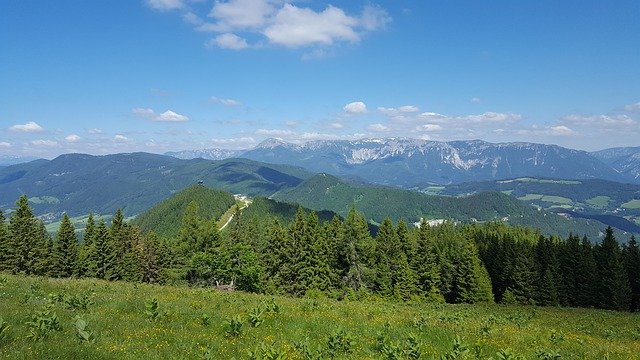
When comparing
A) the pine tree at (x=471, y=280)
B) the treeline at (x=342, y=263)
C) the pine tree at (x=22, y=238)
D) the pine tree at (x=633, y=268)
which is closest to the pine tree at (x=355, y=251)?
the treeline at (x=342, y=263)

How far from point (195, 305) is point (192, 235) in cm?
4838

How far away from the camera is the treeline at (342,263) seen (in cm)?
6400

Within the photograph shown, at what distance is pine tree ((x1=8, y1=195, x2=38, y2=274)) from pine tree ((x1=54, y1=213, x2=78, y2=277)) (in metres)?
3.61

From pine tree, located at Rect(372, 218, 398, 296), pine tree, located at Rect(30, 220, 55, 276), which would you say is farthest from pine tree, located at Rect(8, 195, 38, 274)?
pine tree, located at Rect(372, 218, 398, 296)

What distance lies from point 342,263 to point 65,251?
48683mm

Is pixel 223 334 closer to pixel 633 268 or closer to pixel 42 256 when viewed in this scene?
pixel 42 256

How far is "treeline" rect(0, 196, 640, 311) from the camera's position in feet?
210

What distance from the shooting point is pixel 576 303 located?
69.0 m

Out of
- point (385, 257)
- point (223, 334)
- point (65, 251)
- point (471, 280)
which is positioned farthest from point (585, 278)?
point (65, 251)

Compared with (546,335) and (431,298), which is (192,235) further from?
(546,335)

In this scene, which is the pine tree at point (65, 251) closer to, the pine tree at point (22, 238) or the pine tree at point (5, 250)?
the pine tree at point (22, 238)

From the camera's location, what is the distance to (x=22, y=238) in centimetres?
6481

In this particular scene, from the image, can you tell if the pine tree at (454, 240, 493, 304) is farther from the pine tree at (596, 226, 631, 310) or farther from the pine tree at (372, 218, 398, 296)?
the pine tree at (596, 226, 631, 310)

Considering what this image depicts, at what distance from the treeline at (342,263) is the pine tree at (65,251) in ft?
0.51
